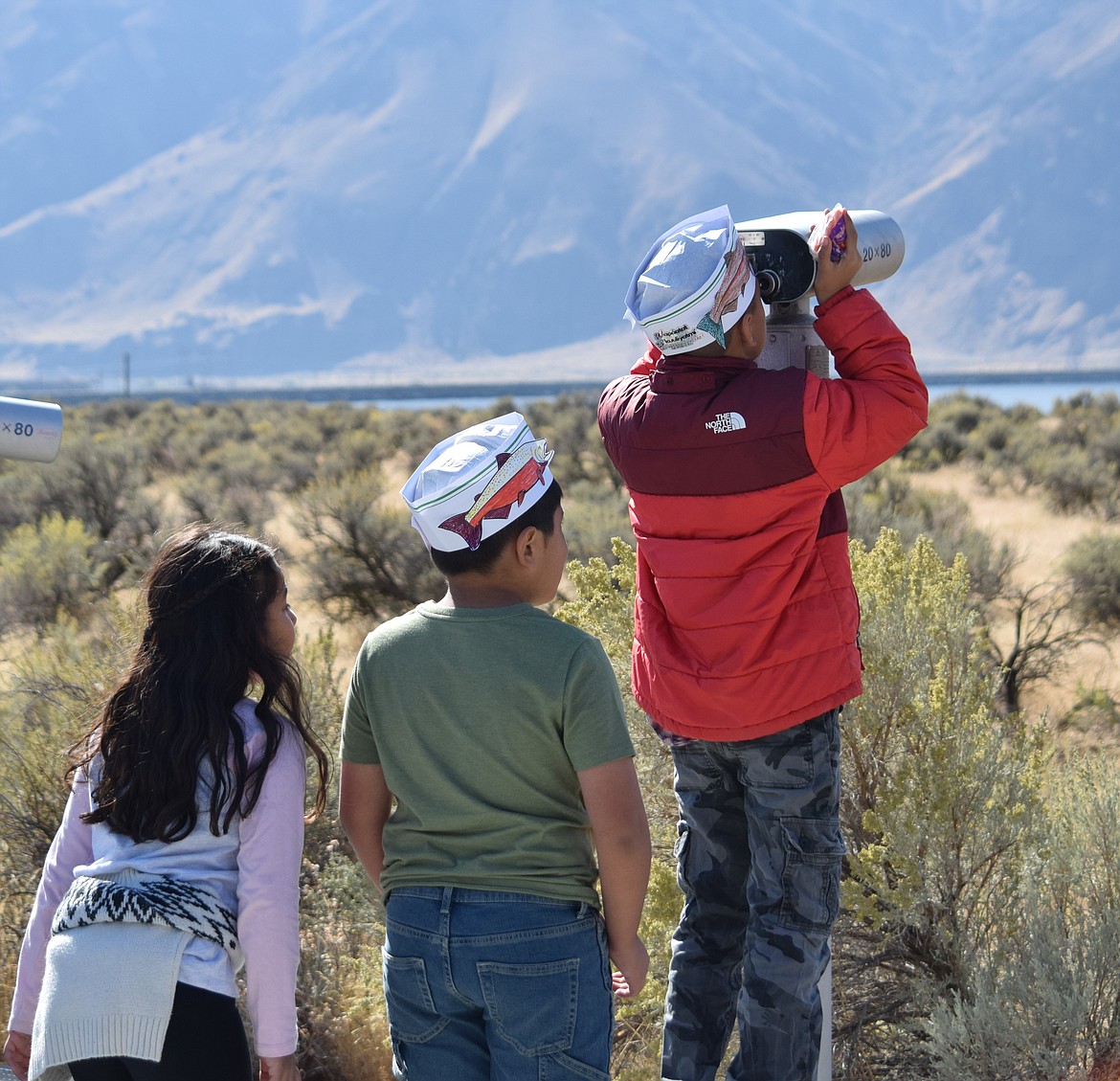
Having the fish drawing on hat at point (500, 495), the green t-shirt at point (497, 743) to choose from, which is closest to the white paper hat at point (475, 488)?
the fish drawing on hat at point (500, 495)

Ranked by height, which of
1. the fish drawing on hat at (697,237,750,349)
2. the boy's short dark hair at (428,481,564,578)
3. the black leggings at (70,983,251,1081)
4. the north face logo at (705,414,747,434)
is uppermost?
the fish drawing on hat at (697,237,750,349)

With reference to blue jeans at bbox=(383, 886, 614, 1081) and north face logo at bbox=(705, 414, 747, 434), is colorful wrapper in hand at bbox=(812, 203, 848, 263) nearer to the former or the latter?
north face logo at bbox=(705, 414, 747, 434)

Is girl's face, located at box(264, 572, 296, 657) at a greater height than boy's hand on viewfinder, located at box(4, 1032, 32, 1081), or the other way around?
girl's face, located at box(264, 572, 296, 657)

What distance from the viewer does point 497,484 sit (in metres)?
2.28

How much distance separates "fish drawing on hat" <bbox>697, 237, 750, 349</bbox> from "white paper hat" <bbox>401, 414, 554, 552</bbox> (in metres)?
0.43

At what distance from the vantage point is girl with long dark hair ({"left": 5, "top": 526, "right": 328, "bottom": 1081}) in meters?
2.16

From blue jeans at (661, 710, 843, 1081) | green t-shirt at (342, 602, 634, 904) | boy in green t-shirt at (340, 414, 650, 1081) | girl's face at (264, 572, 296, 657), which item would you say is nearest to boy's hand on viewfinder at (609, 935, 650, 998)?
boy in green t-shirt at (340, 414, 650, 1081)

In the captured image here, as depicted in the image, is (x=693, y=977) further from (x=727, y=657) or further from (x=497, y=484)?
(x=497, y=484)

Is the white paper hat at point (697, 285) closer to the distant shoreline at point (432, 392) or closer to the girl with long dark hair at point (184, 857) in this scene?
the girl with long dark hair at point (184, 857)

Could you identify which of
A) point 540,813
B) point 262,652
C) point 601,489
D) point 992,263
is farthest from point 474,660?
point 992,263

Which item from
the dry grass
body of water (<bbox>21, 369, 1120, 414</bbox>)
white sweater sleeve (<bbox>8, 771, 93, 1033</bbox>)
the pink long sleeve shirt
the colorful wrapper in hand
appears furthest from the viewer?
body of water (<bbox>21, 369, 1120, 414</bbox>)

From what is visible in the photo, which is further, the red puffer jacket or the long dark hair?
the red puffer jacket

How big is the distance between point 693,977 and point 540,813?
70 cm

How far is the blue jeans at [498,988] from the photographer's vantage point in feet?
7.02
